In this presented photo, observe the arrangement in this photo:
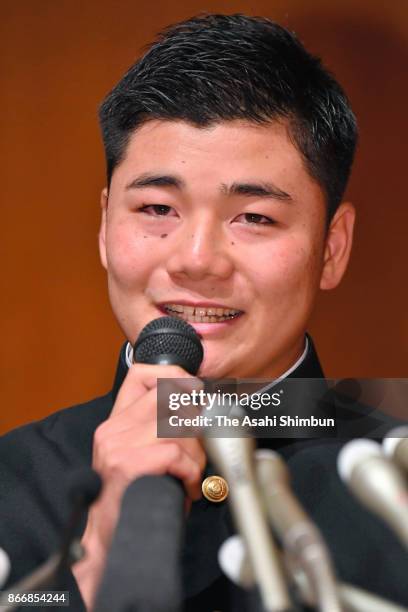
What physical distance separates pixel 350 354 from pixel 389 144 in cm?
47

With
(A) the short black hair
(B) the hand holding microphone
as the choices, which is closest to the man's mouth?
(A) the short black hair

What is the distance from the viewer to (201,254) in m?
1.21

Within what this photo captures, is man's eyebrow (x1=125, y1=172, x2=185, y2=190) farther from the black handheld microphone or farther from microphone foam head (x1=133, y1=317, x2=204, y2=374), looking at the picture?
the black handheld microphone

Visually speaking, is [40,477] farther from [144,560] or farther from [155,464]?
[144,560]

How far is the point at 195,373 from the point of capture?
87 cm

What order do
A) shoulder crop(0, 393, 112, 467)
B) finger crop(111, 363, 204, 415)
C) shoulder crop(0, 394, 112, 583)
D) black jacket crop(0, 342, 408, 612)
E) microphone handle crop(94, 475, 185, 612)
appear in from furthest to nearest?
shoulder crop(0, 393, 112, 467) < shoulder crop(0, 394, 112, 583) < black jacket crop(0, 342, 408, 612) < finger crop(111, 363, 204, 415) < microphone handle crop(94, 475, 185, 612)

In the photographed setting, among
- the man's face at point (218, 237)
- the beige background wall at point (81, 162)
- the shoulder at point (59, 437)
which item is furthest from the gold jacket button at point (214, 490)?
the beige background wall at point (81, 162)

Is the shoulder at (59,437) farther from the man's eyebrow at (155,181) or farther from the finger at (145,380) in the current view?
the finger at (145,380)

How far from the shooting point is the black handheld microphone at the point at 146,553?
548 millimetres

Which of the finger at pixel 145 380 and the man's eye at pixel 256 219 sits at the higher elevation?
the man's eye at pixel 256 219

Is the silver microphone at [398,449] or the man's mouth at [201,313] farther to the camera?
the man's mouth at [201,313]

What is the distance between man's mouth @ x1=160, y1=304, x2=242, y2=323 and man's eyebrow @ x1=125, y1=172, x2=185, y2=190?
0.54 ft

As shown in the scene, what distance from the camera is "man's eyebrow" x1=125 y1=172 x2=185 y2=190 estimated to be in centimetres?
127

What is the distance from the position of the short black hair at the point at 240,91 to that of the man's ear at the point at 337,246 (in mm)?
45
